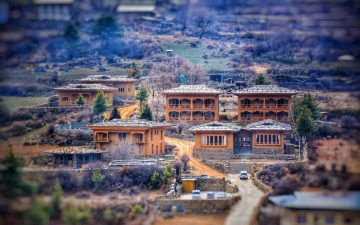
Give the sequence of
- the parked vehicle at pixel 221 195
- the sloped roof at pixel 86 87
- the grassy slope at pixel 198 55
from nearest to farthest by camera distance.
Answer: the parked vehicle at pixel 221 195
the sloped roof at pixel 86 87
the grassy slope at pixel 198 55

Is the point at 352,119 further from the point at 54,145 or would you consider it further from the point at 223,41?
the point at 223,41

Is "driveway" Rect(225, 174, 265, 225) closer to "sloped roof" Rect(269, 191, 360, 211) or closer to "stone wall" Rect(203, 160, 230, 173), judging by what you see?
"stone wall" Rect(203, 160, 230, 173)

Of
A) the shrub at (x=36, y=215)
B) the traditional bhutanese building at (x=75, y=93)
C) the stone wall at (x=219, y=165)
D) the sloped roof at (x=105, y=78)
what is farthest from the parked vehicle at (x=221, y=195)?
the sloped roof at (x=105, y=78)

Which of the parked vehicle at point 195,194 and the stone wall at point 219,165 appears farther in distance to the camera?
the stone wall at point 219,165

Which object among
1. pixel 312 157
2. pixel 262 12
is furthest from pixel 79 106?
pixel 312 157

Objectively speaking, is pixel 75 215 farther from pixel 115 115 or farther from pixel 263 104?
pixel 263 104

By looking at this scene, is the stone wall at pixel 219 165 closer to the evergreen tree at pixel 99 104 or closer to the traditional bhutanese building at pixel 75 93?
the evergreen tree at pixel 99 104

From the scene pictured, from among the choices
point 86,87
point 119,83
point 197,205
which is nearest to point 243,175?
point 197,205
